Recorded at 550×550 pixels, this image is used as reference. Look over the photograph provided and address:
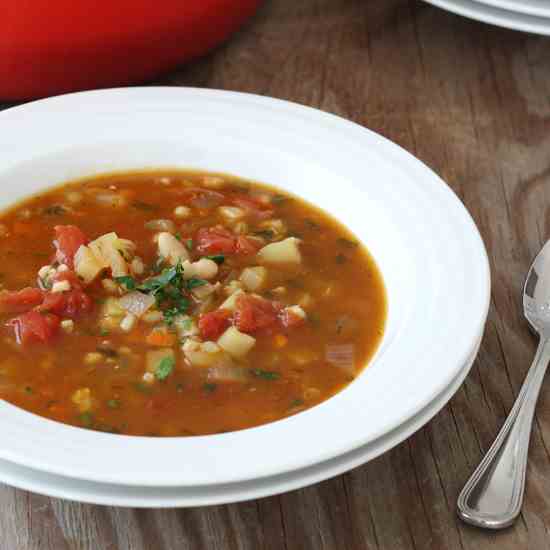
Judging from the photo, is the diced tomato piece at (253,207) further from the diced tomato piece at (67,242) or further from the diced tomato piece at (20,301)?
the diced tomato piece at (20,301)

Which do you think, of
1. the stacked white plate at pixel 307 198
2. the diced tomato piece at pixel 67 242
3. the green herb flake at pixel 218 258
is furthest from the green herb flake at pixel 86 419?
the green herb flake at pixel 218 258

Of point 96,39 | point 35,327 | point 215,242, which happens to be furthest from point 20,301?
point 96,39

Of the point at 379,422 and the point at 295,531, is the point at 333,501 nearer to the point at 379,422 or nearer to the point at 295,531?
the point at 295,531

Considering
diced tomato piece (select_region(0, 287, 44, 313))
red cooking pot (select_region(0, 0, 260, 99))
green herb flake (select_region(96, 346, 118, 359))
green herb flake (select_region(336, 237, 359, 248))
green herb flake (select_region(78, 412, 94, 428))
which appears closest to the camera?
green herb flake (select_region(78, 412, 94, 428))

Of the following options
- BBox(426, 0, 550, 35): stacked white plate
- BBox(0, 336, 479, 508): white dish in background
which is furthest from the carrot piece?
BBox(426, 0, 550, 35): stacked white plate

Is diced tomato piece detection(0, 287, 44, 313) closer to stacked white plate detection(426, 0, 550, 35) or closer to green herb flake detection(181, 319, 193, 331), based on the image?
green herb flake detection(181, 319, 193, 331)

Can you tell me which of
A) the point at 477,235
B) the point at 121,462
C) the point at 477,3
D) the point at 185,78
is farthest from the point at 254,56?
the point at 121,462

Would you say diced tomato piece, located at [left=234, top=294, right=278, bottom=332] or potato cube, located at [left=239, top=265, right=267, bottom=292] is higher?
diced tomato piece, located at [left=234, top=294, right=278, bottom=332]
